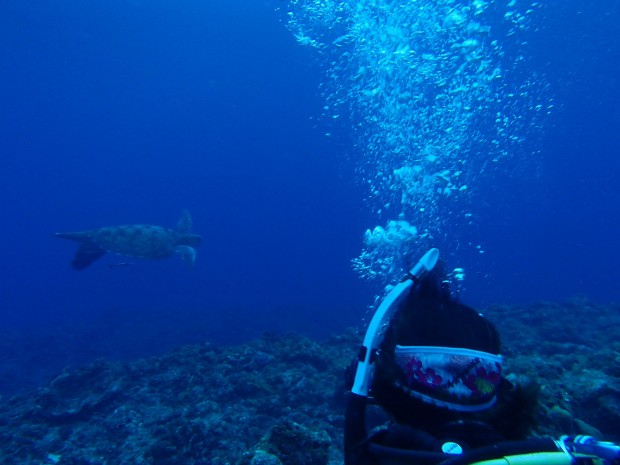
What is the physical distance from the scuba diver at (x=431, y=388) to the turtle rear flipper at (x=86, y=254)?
552 inches

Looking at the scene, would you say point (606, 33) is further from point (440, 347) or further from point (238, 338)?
point (440, 347)

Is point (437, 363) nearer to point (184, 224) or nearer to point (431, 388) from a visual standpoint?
point (431, 388)

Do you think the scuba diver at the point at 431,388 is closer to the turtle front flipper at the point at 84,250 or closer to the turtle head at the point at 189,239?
the turtle head at the point at 189,239

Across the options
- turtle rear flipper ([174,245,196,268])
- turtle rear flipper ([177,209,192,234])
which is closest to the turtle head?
turtle rear flipper ([174,245,196,268])

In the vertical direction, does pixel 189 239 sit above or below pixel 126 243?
above

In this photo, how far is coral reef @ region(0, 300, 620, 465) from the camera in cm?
465

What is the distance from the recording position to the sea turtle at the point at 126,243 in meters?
13.1

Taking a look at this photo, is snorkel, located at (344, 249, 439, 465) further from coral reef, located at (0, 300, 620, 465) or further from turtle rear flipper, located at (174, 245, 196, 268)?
turtle rear flipper, located at (174, 245, 196, 268)

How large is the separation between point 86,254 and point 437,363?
14569mm

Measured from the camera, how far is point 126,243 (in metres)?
13.2

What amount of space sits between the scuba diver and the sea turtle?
13.0 meters

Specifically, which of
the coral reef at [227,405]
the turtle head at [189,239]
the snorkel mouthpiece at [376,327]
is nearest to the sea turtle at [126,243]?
the turtle head at [189,239]

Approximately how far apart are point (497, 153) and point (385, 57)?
2674 inches

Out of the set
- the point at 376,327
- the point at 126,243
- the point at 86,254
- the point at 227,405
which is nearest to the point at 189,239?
the point at 126,243
